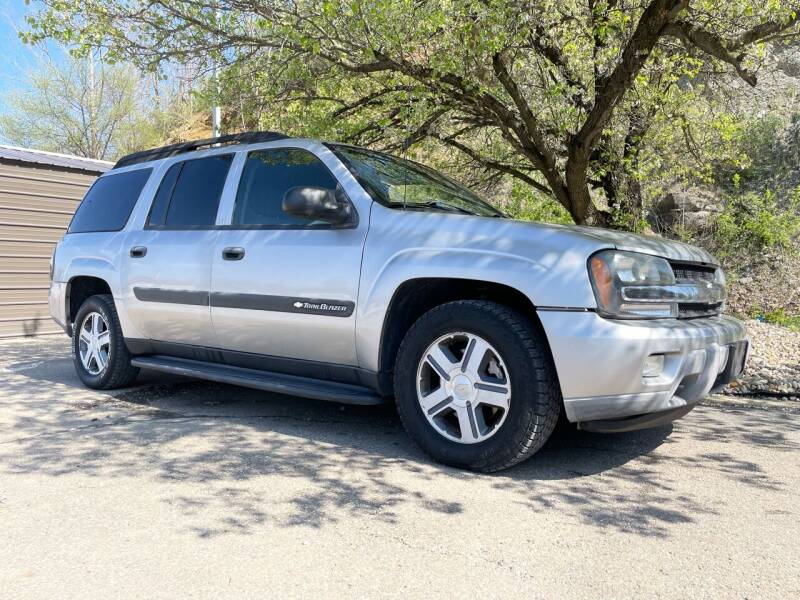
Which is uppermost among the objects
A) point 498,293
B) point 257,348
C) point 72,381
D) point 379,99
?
point 379,99

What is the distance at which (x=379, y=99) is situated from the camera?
822 centimetres

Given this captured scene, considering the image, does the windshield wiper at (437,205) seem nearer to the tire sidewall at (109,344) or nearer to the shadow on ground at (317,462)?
the shadow on ground at (317,462)

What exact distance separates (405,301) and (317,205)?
2.43 feet

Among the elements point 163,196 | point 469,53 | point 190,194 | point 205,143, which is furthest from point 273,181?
point 469,53

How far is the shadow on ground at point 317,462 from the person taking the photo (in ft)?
10.1

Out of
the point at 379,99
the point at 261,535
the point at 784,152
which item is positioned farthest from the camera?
the point at 784,152

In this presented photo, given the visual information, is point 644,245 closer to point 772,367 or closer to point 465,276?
point 465,276

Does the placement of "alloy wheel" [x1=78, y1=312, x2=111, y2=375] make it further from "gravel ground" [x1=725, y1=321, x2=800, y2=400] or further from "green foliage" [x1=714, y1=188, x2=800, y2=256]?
"green foliage" [x1=714, y1=188, x2=800, y2=256]

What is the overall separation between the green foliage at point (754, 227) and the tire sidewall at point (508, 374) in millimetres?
9188

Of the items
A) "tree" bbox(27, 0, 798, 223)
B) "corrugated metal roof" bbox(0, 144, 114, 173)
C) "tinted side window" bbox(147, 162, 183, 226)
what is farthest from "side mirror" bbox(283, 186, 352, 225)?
"corrugated metal roof" bbox(0, 144, 114, 173)


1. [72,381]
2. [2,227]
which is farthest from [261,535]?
[2,227]

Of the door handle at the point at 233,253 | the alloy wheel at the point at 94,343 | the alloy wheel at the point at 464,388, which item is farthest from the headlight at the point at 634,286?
the alloy wheel at the point at 94,343

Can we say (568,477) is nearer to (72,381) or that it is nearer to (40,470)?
(40,470)

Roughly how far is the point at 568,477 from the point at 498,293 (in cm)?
103
